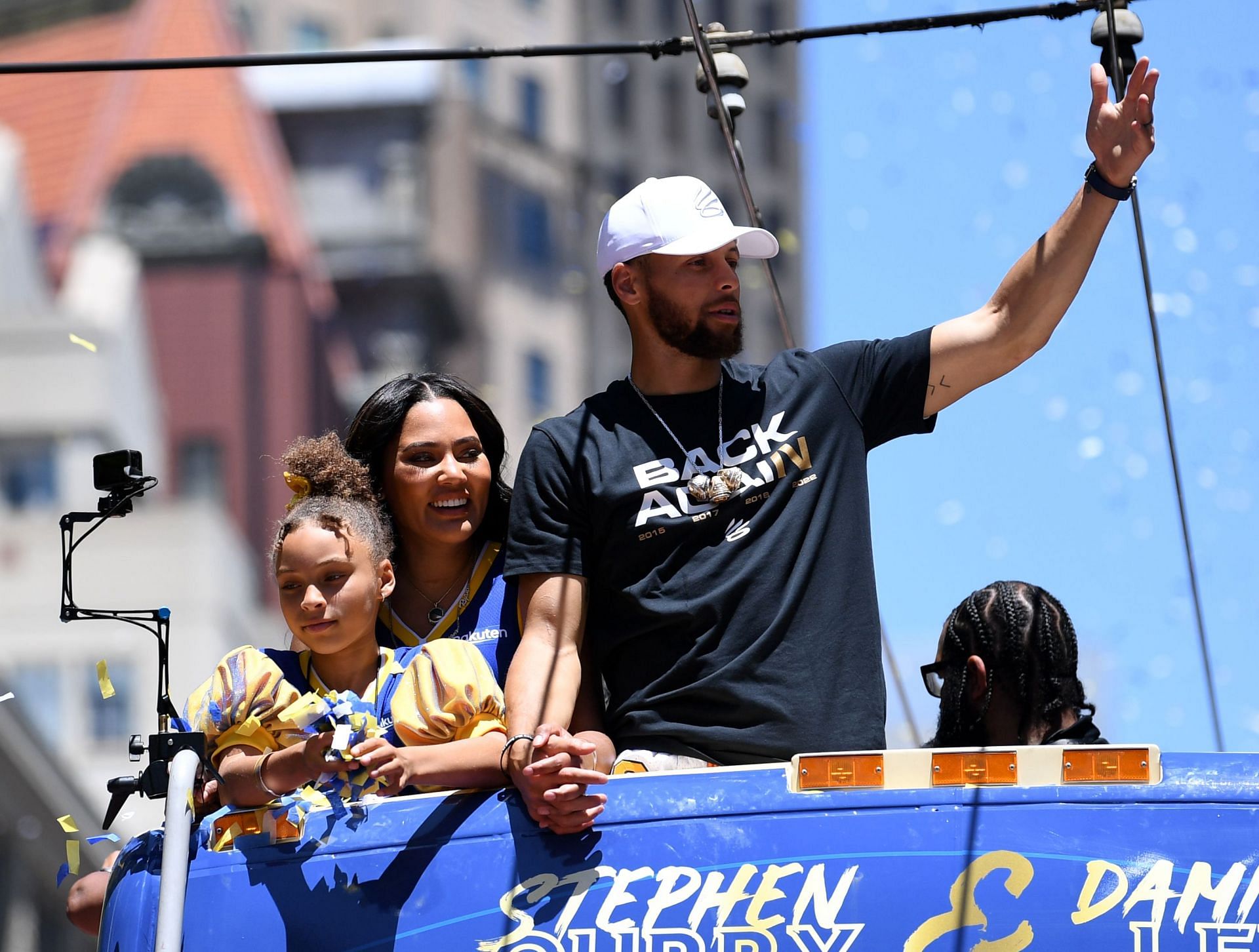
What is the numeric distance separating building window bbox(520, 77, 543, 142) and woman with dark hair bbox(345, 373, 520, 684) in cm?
4685

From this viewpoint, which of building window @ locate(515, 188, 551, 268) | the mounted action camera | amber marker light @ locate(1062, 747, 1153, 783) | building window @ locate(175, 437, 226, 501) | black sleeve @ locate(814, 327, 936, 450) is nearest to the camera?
amber marker light @ locate(1062, 747, 1153, 783)

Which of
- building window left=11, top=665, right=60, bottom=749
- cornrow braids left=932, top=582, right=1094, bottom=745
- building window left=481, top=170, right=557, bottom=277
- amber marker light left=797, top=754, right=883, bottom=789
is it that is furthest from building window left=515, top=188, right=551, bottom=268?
amber marker light left=797, top=754, right=883, bottom=789

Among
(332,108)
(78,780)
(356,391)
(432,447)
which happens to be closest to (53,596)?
(78,780)

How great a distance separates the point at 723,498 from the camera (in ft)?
14.5

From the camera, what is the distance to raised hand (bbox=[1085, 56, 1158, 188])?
439 cm

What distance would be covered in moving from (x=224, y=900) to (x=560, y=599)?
3.11ft

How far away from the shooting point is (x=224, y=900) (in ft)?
12.9

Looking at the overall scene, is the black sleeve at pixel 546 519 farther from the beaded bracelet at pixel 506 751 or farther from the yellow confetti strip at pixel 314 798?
the yellow confetti strip at pixel 314 798

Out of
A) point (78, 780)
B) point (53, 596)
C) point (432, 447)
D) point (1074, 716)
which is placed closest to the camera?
point (1074, 716)

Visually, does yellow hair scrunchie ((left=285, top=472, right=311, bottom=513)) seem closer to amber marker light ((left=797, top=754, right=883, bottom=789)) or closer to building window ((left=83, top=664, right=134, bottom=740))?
amber marker light ((left=797, top=754, right=883, bottom=789))

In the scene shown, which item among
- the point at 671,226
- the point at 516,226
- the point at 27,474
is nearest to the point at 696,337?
the point at 671,226

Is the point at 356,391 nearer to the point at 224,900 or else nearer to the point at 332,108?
the point at 332,108

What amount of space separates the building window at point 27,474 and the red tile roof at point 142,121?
286 inches

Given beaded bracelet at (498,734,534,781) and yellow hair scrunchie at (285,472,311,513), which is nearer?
beaded bracelet at (498,734,534,781)
